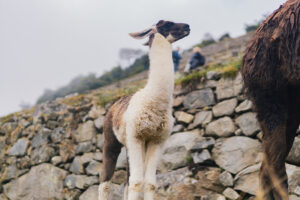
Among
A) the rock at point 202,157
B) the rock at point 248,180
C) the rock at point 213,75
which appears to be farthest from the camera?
the rock at point 213,75

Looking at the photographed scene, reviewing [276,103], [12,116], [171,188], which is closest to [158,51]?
[276,103]

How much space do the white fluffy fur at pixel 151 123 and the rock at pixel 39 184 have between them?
4.27 m

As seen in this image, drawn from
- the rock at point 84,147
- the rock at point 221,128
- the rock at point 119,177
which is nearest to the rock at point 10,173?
the rock at point 84,147

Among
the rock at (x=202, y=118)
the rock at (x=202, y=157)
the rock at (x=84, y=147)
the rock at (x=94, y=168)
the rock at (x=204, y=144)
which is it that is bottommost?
the rock at (x=94, y=168)

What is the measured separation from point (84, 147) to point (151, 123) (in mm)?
4617

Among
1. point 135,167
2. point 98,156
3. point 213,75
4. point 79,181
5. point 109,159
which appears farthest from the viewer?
point 98,156

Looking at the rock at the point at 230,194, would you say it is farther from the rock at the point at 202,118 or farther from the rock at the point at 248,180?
the rock at the point at 202,118

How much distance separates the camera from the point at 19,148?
8.28m

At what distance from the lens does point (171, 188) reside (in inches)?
210

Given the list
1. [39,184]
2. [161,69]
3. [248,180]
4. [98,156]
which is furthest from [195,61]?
[161,69]

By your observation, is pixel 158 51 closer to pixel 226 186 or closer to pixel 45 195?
pixel 226 186

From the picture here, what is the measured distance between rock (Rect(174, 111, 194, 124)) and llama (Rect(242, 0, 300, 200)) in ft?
12.4

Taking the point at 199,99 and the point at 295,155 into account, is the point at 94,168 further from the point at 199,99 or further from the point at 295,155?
the point at 295,155

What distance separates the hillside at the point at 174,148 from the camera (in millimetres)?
5320
